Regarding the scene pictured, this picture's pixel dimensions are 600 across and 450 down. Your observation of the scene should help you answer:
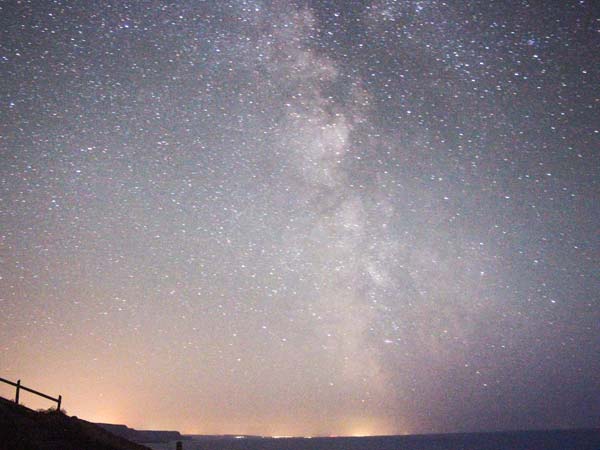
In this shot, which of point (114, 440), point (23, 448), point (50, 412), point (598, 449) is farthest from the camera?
point (598, 449)

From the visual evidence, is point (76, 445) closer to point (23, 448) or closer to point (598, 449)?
point (23, 448)

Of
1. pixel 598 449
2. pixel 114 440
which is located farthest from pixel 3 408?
pixel 598 449

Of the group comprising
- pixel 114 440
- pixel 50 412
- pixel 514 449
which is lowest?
pixel 514 449

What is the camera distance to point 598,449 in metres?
94.9

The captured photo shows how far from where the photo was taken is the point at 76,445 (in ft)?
36.3

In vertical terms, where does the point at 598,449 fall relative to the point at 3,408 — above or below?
below

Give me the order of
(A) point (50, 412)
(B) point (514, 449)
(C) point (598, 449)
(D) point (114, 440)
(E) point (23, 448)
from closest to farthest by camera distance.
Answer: (E) point (23, 448) < (A) point (50, 412) < (D) point (114, 440) < (C) point (598, 449) < (B) point (514, 449)

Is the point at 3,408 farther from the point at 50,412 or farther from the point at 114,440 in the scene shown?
the point at 114,440

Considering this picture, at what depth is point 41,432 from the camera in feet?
35.7

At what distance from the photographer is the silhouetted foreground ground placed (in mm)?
9375

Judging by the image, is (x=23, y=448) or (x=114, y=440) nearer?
(x=23, y=448)

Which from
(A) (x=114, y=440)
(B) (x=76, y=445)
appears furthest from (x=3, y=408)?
(A) (x=114, y=440)

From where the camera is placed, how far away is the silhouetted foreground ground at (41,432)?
30.8 feet

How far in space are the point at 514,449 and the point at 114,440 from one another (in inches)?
4458
